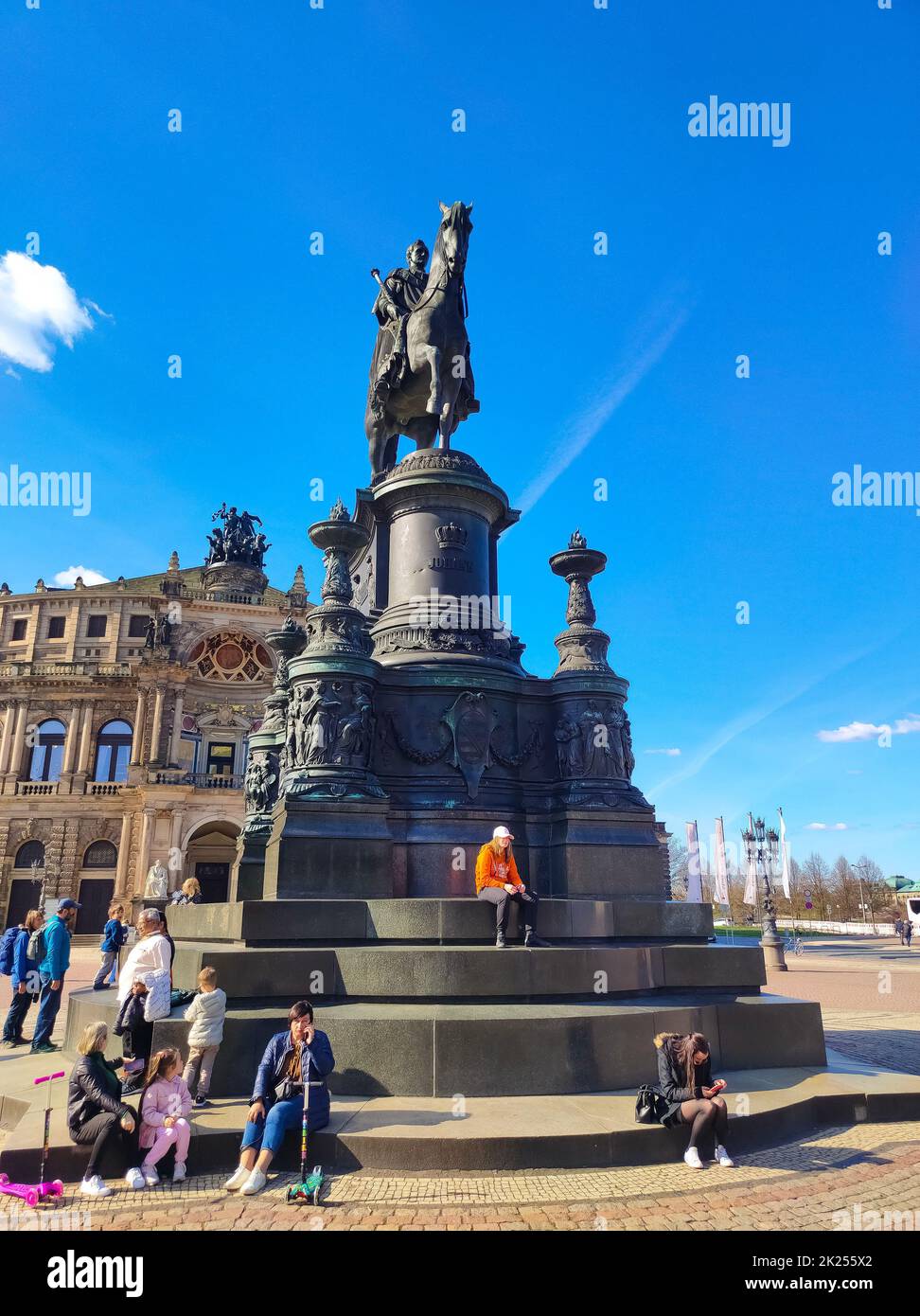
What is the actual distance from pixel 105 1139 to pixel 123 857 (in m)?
51.5

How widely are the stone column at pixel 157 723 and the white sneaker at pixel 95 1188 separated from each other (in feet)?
166

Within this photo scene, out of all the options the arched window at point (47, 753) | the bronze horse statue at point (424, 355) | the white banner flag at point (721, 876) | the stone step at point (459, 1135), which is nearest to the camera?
the stone step at point (459, 1135)

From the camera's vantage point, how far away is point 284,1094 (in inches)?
215

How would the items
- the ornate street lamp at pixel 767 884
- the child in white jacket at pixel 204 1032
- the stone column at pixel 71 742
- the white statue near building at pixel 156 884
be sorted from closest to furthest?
1. the child in white jacket at pixel 204 1032
2. the ornate street lamp at pixel 767 884
3. the white statue near building at pixel 156 884
4. the stone column at pixel 71 742

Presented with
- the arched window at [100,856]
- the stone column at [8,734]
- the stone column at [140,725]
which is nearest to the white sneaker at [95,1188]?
the stone column at [140,725]

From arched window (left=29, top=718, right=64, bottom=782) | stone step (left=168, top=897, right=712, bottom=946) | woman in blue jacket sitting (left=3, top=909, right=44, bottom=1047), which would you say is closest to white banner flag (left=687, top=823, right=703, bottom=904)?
stone step (left=168, top=897, right=712, bottom=946)

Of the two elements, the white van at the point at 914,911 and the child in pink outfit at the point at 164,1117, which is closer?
the child in pink outfit at the point at 164,1117

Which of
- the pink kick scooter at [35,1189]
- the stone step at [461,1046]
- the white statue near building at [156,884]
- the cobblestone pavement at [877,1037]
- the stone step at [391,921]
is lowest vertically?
the cobblestone pavement at [877,1037]

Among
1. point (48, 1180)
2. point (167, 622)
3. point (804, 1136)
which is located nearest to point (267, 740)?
point (48, 1180)

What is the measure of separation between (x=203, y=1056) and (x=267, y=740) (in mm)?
5911

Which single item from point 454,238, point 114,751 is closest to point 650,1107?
point 454,238

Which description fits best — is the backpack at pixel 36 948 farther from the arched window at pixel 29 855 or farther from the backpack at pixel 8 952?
the arched window at pixel 29 855

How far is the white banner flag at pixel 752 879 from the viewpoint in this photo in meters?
60.2
